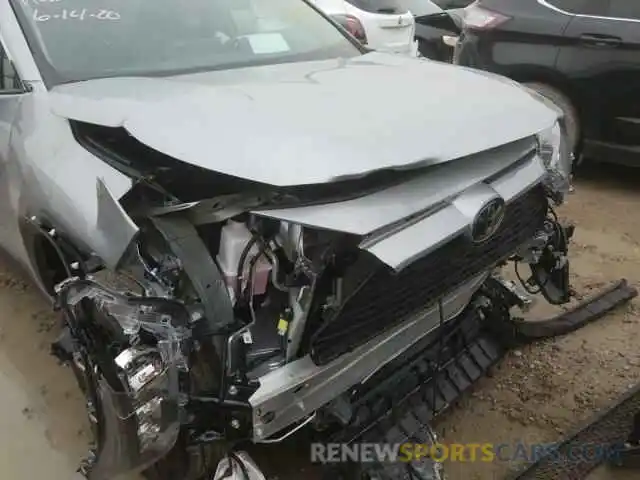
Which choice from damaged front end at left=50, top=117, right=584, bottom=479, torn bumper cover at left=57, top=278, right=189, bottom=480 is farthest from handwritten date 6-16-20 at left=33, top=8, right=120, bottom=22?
torn bumper cover at left=57, top=278, right=189, bottom=480

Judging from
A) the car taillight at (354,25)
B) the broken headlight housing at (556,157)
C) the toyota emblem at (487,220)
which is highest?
the toyota emblem at (487,220)

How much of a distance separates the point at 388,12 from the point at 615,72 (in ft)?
8.38

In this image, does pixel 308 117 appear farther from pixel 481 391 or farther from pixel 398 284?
pixel 481 391

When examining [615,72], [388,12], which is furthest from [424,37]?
[615,72]

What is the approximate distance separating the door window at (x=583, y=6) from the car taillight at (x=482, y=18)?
397 millimetres

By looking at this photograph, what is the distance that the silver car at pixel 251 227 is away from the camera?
1812mm

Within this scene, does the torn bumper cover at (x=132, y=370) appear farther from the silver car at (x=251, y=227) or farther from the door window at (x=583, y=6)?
the door window at (x=583, y=6)

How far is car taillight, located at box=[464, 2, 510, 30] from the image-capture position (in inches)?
203

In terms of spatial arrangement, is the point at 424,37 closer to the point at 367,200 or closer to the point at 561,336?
the point at 561,336

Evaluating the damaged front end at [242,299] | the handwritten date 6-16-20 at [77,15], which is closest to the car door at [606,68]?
the damaged front end at [242,299]

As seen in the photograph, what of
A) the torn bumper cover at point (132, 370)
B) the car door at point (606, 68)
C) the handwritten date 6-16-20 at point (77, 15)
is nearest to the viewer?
the torn bumper cover at point (132, 370)

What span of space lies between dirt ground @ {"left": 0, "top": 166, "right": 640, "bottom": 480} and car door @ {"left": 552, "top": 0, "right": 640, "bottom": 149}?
54.9 inches

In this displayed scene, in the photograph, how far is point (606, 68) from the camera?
15.3 feet

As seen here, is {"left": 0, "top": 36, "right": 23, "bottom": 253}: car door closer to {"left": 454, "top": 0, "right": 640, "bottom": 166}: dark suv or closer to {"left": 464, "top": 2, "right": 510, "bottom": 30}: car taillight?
{"left": 454, "top": 0, "right": 640, "bottom": 166}: dark suv
